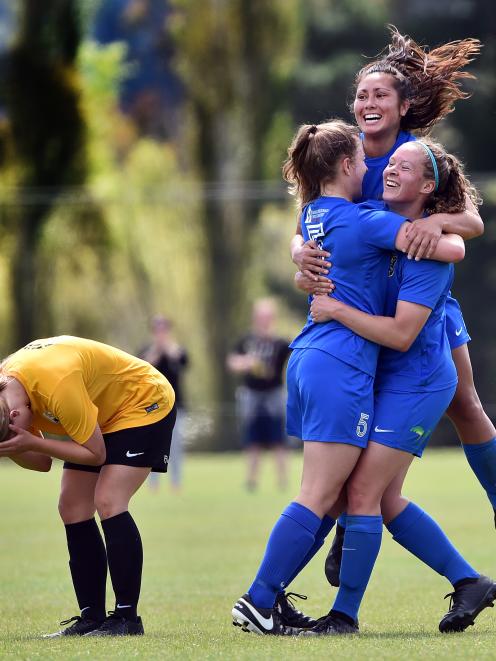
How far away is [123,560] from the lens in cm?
543

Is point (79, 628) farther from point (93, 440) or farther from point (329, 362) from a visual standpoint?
point (329, 362)

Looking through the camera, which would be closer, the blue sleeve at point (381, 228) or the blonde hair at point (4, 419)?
the blonde hair at point (4, 419)

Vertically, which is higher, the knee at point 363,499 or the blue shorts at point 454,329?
the blue shorts at point 454,329

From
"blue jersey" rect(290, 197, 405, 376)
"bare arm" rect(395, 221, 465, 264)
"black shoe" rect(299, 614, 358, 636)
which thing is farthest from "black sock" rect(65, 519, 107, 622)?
"bare arm" rect(395, 221, 465, 264)

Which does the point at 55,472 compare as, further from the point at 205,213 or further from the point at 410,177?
the point at 410,177

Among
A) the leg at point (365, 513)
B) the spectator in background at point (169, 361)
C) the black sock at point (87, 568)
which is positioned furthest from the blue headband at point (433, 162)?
the spectator in background at point (169, 361)

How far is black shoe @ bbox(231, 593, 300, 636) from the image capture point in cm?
520

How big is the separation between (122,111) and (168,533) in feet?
82.9

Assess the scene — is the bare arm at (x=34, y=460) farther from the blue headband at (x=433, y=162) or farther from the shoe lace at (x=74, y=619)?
the blue headband at (x=433, y=162)

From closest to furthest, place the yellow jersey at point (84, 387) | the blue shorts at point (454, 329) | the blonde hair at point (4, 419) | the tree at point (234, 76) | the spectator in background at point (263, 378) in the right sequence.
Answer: the blonde hair at point (4, 419) < the yellow jersey at point (84, 387) < the blue shorts at point (454, 329) < the spectator in background at point (263, 378) < the tree at point (234, 76)

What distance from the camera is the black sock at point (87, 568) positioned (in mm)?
5637

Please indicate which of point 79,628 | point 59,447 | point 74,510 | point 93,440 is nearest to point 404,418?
point 93,440

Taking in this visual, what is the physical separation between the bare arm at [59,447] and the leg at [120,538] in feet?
0.43

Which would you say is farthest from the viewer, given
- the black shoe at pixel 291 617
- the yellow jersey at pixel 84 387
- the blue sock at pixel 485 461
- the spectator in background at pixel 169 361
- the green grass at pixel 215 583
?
the spectator in background at pixel 169 361
